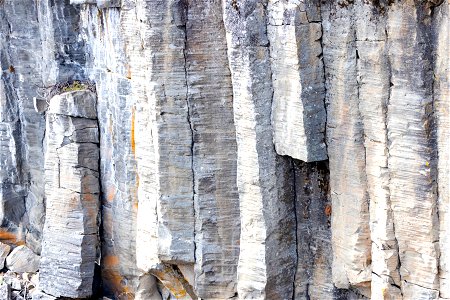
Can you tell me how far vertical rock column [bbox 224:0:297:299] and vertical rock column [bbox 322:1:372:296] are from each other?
74cm

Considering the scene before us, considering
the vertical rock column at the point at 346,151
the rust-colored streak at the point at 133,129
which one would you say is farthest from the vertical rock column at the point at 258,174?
the rust-colored streak at the point at 133,129

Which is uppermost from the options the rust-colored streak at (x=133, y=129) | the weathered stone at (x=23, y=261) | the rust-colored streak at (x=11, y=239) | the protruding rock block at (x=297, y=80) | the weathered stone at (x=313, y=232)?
the protruding rock block at (x=297, y=80)

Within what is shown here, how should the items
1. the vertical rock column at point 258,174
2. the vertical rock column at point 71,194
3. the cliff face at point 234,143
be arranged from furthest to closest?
the vertical rock column at point 71,194, the vertical rock column at point 258,174, the cliff face at point 234,143

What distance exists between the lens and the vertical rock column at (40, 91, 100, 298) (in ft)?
50.9

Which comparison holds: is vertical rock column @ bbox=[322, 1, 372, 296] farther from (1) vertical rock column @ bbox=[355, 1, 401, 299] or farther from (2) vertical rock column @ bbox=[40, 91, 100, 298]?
(2) vertical rock column @ bbox=[40, 91, 100, 298]

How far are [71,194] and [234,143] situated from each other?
351cm

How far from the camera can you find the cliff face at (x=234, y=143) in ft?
35.6

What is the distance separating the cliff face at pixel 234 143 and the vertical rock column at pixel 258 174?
2 centimetres

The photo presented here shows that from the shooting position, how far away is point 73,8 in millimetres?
15680

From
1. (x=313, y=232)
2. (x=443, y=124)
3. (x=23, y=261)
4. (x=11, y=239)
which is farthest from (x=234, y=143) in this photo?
(x=11, y=239)

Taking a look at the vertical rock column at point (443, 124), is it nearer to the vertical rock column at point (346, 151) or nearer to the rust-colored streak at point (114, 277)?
the vertical rock column at point (346, 151)

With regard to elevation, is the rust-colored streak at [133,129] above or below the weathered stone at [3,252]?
above

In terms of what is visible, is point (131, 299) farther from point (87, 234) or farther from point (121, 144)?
point (121, 144)

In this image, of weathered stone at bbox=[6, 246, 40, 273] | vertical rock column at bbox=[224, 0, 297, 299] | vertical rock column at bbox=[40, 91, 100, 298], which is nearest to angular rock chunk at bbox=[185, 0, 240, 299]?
vertical rock column at bbox=[224, 0, 297, 299]
